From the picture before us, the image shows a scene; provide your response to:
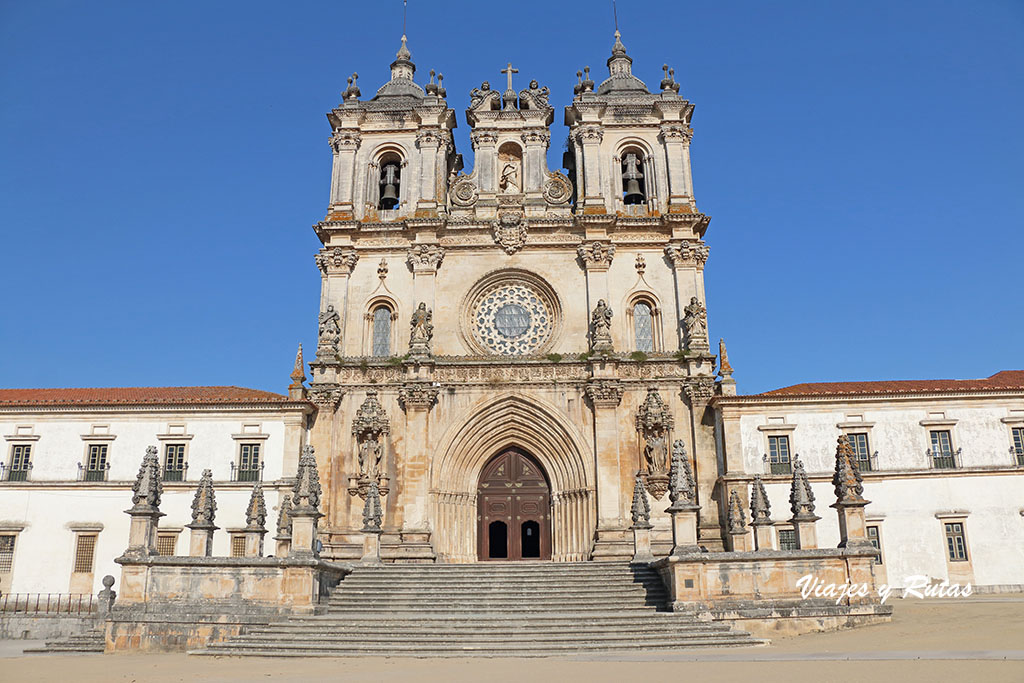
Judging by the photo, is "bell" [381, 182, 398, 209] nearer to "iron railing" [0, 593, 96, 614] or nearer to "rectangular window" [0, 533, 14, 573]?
"iron railing" [0, 593, 96, 614]

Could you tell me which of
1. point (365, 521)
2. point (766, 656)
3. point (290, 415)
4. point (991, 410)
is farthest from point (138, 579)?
point (991, 410)

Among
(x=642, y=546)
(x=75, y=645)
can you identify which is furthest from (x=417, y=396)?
(x=75, y=645)

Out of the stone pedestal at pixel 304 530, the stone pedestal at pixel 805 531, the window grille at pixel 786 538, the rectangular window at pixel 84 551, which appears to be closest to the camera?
the stone pedestal at pixel 304 530

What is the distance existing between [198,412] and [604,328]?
633 inches

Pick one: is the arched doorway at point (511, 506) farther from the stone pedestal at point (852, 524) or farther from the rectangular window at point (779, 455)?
the stone pedestal at point (852, 524)

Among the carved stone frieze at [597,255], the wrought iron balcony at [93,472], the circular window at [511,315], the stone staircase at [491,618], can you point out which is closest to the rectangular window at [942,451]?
the stone staircase at [491,618]

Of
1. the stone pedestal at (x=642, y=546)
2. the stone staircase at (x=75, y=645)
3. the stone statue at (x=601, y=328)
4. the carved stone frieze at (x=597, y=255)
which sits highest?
the carved stone frieze at (x=597, y=255)

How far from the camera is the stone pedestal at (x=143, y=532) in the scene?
67.5ft

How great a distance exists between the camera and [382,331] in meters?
32.4

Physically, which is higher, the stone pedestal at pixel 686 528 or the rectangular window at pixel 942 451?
the rectangular window at pixel 942 451

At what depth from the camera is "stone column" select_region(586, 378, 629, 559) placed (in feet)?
92.0

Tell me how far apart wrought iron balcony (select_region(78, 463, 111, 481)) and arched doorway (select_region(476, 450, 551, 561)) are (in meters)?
14.2

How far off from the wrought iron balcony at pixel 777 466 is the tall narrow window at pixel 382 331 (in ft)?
50.0

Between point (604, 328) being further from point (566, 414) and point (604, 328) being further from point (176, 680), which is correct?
point (176, 680)
